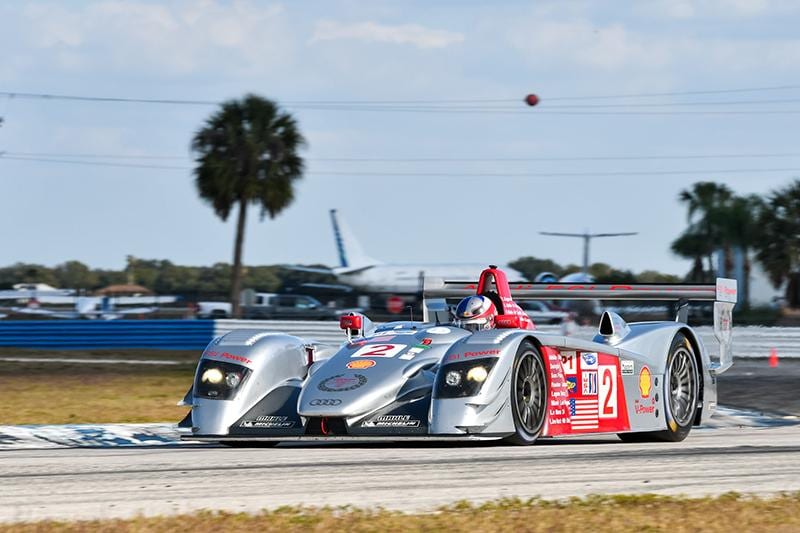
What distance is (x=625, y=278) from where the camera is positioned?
45.9 metres

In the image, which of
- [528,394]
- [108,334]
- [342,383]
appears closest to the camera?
[342,383]

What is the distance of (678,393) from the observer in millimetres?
11016

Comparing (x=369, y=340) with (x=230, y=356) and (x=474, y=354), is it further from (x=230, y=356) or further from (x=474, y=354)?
(x=474, y=354)

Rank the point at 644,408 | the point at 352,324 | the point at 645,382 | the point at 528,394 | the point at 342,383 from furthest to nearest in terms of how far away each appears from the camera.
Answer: the point at 352,324
the point at 645,382
the point at 644,408
the point at 528,394
the point at 342,383

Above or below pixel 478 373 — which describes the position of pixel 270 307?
above

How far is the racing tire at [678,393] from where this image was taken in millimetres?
10648

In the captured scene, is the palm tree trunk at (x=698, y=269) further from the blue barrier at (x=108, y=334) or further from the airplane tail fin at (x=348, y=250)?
the blue barrier at (x=108, y=334)

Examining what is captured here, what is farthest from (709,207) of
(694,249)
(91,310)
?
(91,310)

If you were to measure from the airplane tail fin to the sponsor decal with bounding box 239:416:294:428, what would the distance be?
61.0 meters

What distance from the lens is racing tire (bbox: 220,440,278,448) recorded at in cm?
991

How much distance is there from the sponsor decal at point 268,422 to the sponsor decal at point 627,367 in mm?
2805

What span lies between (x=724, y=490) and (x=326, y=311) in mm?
47726

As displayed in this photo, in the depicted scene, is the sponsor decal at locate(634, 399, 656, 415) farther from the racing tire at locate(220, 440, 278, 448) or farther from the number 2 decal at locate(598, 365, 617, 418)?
the racing tire at locate(220, 440, 278, 448)

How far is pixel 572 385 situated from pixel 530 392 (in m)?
0.59
